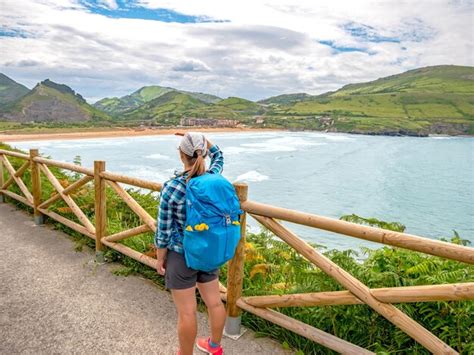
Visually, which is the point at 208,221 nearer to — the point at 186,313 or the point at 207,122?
the point at 186,313

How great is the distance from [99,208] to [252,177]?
75.7 ft

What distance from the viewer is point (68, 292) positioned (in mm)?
4648

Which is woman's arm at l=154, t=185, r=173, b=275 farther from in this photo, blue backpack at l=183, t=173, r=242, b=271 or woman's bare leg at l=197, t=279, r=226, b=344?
woman's bare leg at l=197, t=279, r=226, b=344

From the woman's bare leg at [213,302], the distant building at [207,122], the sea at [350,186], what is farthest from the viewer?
the distant building at [207,122]

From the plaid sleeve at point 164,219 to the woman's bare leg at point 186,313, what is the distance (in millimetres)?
390

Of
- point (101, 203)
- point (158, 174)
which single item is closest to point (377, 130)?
point (158, 174)

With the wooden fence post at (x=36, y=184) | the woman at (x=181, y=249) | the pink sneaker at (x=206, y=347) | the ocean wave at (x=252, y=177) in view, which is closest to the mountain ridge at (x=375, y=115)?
the ocean wave at (x=252, y=177)

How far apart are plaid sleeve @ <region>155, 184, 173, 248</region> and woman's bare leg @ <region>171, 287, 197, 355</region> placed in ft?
1.28

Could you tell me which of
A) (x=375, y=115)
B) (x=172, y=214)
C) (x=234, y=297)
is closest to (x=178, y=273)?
(x=172, y=214)

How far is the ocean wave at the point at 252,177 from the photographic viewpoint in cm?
2702

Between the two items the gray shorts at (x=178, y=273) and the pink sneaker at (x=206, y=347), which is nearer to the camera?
the gray shorts at (x=178, y=273)

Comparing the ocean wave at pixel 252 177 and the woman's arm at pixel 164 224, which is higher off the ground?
the woman's arm at pixel 164 224

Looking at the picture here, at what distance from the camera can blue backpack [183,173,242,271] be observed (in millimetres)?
2584

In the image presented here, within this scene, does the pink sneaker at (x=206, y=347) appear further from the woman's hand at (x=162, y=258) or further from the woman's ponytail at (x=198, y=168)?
the woman's ponytail at (x=198, y=168)
